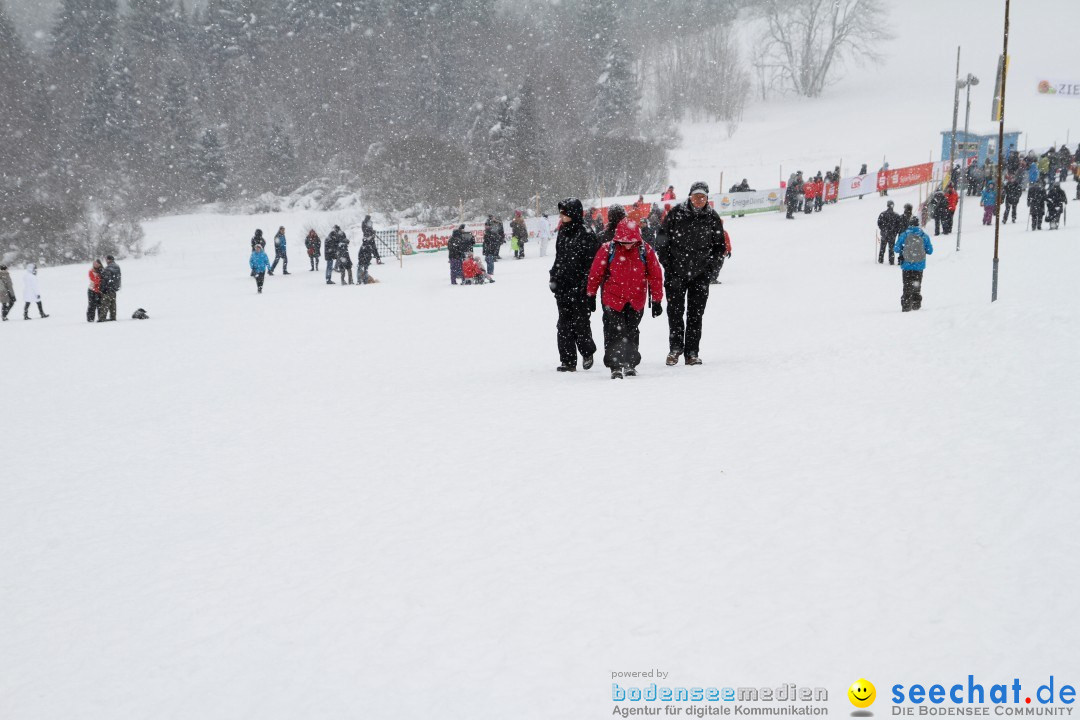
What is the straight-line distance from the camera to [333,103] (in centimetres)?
6556

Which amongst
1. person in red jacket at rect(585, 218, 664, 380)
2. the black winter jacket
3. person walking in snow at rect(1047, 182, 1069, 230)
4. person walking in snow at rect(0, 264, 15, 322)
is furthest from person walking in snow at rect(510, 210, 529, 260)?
person in red jacket at rect(585, 218, 664, 380)

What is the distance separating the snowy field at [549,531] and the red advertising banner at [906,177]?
25473 millimetres

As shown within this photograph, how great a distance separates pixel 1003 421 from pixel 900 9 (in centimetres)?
10623

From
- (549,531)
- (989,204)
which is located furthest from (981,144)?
(549,531)

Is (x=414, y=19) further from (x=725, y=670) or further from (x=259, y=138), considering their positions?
(x=725, y=670)

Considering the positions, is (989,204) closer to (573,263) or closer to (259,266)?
(573,263)

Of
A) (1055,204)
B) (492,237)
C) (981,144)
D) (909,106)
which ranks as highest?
(909,106)

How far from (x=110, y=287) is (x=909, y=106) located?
211 feet

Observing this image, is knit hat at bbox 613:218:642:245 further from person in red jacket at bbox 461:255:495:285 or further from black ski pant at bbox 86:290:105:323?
black ski pant at bbox 86:290:105:323

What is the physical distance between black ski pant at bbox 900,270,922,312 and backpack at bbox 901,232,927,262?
17 centimetres

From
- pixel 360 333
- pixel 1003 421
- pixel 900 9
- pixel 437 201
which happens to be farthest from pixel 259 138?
pixel 900 9

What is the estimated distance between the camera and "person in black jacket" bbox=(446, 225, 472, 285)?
1992 cm

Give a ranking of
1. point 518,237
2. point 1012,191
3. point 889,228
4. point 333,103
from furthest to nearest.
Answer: point 333,103
point 518,237
point 1012,191
point 889,228

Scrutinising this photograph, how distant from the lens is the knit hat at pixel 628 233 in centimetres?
720
